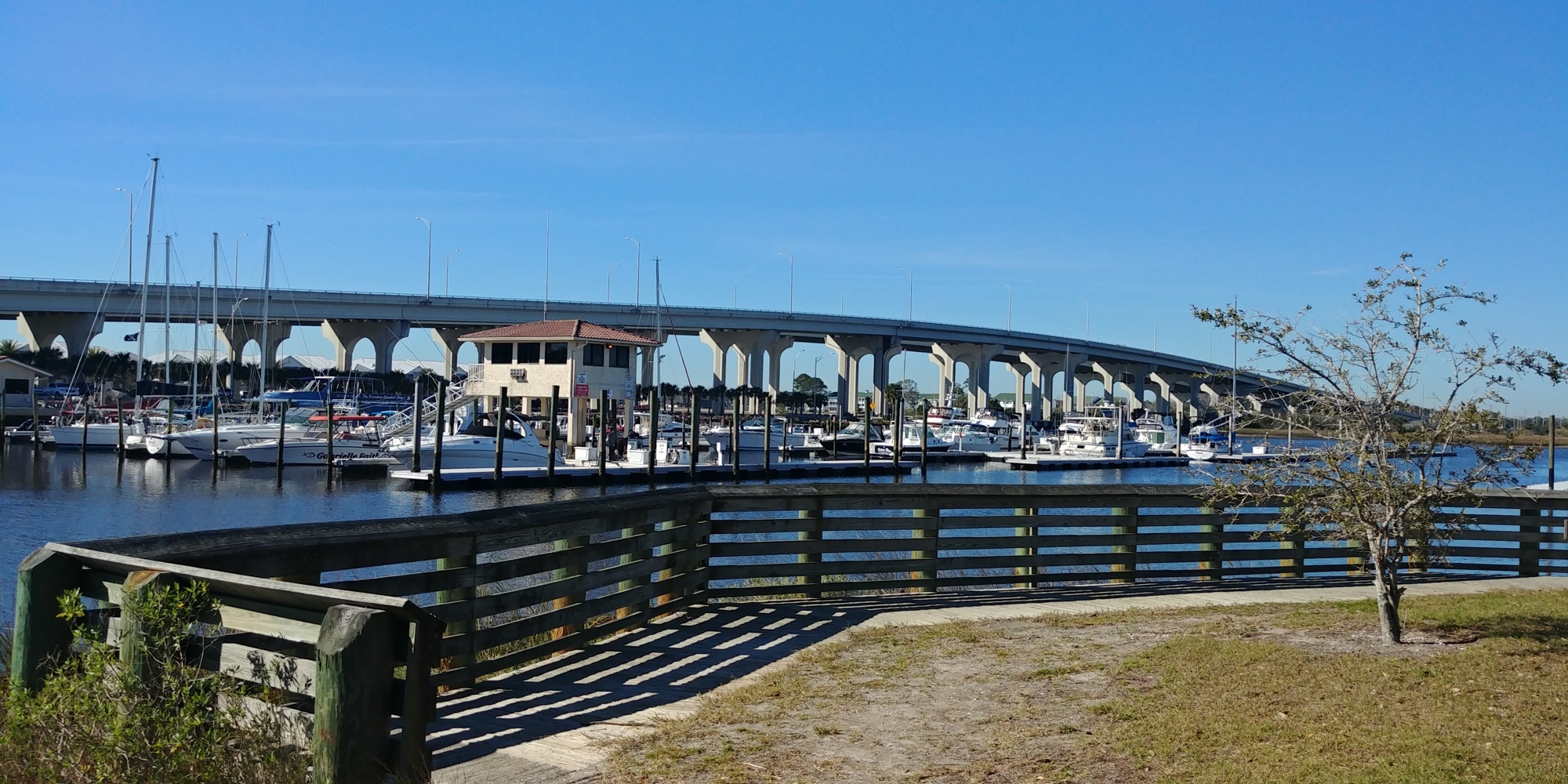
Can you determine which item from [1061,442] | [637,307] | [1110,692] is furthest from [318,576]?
[637,307]

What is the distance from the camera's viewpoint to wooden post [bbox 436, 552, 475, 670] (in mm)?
8430

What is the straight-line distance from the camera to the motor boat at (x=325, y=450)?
55094mm

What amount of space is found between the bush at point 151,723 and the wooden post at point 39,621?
0.45 meters

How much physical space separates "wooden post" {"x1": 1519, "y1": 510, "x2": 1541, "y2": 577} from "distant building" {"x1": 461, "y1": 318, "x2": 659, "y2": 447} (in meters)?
50.4

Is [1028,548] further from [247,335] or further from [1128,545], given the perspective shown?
[247,335]

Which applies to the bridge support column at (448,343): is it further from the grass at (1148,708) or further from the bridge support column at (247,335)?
the grass at (1148,708)

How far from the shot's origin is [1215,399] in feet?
35.2

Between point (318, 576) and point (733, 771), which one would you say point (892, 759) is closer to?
point (733, 771)

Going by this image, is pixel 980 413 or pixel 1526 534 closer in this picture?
pixel 1526 534

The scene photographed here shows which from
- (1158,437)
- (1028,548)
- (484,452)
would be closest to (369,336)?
(484,452)

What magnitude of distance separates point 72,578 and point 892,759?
433cm

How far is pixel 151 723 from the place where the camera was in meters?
5.36

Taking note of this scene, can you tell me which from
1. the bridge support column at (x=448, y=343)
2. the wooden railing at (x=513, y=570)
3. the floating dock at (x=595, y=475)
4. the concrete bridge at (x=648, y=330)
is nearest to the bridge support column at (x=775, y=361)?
the concrete bridge at (x=648, y=330)

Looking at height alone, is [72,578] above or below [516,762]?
above
